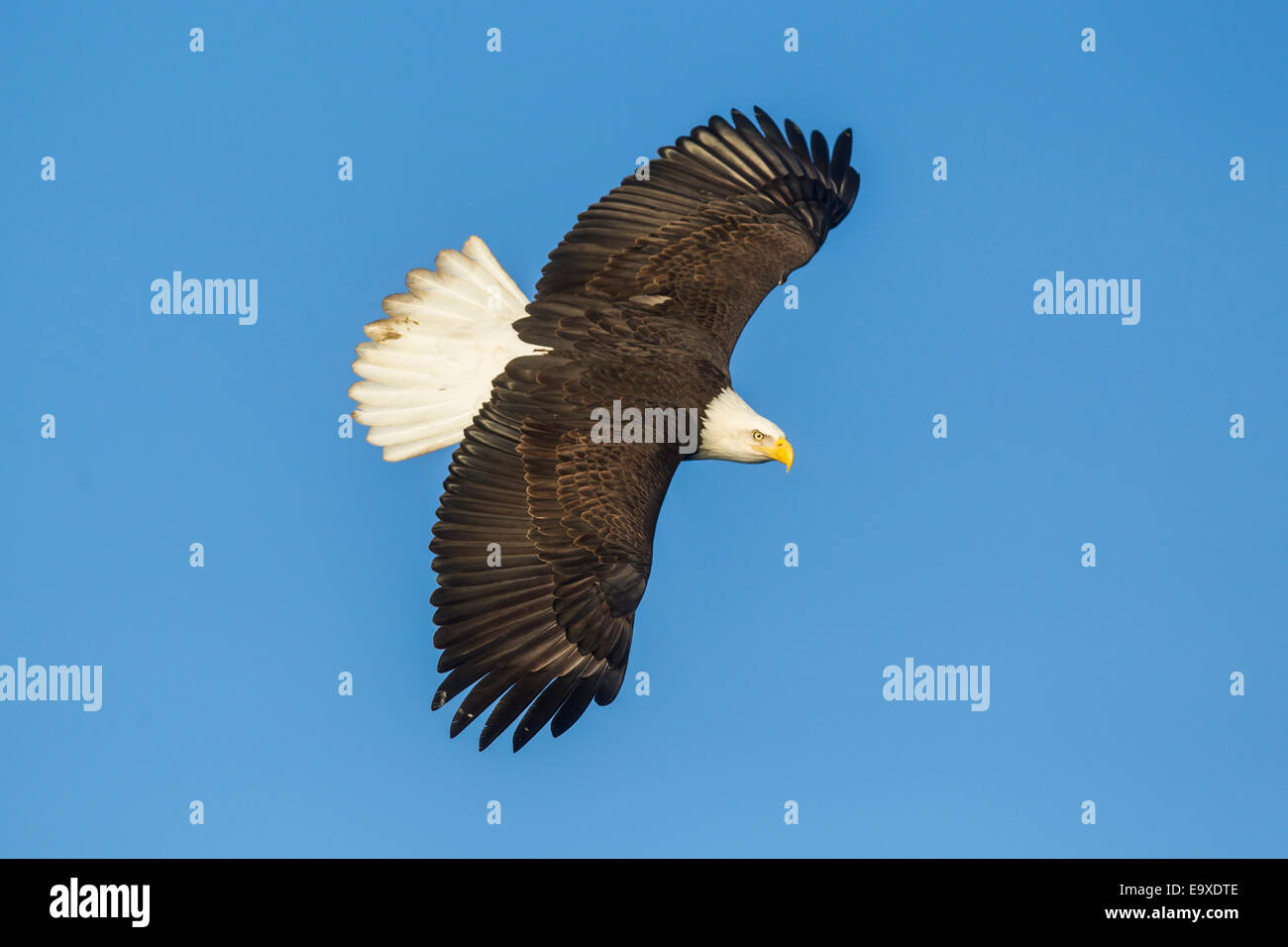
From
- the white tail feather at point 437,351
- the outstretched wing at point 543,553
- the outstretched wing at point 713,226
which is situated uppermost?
the outstretched wing at point 713,226

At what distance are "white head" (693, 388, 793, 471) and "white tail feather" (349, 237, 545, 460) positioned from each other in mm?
1450

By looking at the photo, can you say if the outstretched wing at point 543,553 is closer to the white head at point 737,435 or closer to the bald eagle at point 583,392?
the bald eagle at point 583,392

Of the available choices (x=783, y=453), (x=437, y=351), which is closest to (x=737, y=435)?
Result: (x=783, y=453)

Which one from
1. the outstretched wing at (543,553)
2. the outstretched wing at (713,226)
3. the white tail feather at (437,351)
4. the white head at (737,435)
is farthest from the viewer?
the white tail feather at (437,351)

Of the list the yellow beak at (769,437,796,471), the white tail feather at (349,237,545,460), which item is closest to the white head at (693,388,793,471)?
the yellow beak at (769,437,796,471)

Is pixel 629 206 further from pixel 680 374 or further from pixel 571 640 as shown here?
pixel 571 640

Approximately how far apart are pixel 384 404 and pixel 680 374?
2.19 meters

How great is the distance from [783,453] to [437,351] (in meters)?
2.43

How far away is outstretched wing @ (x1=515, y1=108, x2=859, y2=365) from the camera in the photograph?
33.4 feet

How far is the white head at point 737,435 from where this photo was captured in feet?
32.4

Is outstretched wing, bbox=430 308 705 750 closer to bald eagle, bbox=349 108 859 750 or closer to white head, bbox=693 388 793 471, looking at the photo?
bald eagle, bbox=349 108 859 750

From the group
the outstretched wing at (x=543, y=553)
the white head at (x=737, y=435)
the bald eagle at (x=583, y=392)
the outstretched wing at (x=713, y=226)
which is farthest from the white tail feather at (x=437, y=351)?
the white head at (x=737, y=435)

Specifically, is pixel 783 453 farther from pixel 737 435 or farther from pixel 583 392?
pixel 583 392
